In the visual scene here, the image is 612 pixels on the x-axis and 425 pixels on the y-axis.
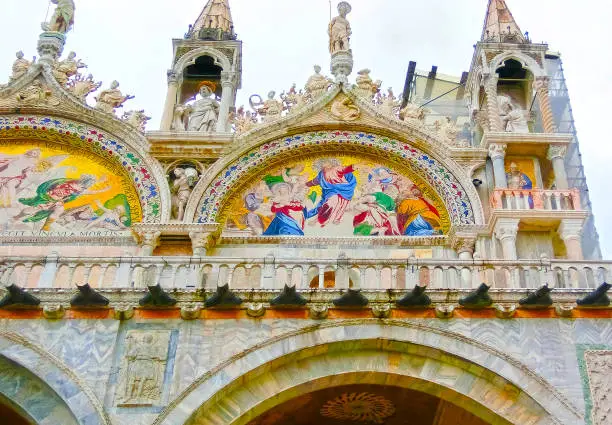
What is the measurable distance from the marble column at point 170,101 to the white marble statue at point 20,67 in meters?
2.07

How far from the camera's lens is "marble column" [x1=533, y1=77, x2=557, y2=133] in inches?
469

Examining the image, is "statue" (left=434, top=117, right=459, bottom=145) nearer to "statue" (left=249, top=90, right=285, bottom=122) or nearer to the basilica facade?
the basilica facade

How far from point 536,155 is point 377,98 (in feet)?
7.91

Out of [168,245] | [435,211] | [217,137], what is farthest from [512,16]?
[168,245]

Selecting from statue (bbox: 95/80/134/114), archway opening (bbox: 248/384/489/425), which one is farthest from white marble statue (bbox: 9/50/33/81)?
archway opening (bbox: 248/384/489/425)

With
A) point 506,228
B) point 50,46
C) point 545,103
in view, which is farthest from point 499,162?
point 50,46

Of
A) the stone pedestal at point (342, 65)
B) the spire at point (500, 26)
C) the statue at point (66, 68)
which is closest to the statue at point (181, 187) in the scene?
the statue at point (66, 68)

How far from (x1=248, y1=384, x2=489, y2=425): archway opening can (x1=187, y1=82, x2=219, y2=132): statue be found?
4.62m

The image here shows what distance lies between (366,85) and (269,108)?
1496 mm

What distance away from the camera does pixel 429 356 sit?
312 inches

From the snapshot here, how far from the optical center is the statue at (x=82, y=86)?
1206 cm

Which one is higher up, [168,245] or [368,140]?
[368,140]

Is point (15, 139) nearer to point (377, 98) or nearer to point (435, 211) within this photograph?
point (377, 98)

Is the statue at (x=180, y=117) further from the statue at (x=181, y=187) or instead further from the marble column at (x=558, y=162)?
the marble column at (x=558, y=162)
